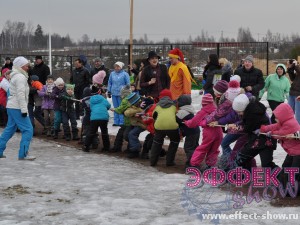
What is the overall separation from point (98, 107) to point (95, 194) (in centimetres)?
377

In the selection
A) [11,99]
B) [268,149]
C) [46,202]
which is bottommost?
[46,202]

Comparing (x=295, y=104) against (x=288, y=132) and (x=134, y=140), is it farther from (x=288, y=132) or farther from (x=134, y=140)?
(x=288, y=132)

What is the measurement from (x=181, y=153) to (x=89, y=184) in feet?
10.6

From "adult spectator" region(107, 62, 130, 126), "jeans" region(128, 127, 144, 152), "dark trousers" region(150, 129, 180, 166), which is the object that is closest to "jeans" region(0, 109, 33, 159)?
"jeans" region(128, 127, 144, 152)

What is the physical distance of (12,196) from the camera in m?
A: 7.43

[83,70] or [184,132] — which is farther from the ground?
[83,70]

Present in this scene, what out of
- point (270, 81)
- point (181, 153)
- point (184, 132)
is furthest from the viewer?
point (270, 81)

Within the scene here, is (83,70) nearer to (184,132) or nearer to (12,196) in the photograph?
(184,132)

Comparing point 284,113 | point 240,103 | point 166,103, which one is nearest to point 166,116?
point 166,103

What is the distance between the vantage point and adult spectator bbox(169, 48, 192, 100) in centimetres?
1123

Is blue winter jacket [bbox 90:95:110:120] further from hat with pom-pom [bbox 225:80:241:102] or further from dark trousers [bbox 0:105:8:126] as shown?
dark trousers [bbox 0:105:8:126]

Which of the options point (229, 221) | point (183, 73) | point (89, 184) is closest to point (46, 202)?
point (89, 184)

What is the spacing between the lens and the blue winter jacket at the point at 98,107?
434 inches

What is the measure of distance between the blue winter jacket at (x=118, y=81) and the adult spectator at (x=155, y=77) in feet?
9.11
